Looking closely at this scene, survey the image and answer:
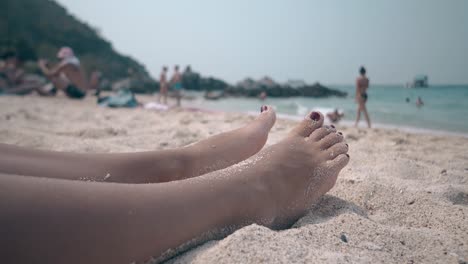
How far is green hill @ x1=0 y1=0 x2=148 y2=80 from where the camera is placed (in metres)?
22.3

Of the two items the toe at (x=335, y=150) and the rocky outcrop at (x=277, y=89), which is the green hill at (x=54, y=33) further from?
the toe at (x=335, y=150)

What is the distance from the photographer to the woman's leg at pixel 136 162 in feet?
3.47

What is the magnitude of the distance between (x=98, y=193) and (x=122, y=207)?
7 centimetres

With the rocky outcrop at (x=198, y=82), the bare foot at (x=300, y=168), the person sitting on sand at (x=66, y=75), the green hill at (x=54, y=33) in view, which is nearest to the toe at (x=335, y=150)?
the bare foot at (x=300, y=168)

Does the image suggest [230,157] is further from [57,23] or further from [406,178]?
[57,23]

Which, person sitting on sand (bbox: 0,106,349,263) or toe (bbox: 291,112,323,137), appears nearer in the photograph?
person sitting on sand (bbox: 0,106,349,263)

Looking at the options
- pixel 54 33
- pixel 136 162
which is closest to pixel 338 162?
pixel 136 162

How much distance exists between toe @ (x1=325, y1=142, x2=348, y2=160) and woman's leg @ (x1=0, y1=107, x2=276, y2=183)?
36cm

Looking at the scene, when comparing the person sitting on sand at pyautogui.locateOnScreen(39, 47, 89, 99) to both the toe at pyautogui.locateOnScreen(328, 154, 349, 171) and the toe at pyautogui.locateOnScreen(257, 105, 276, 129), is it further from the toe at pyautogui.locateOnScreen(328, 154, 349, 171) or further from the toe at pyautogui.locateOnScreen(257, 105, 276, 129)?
the toe at pyautogui.locateOnScreen(328, 154, 349, 171)

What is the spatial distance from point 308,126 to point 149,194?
1.01 metres

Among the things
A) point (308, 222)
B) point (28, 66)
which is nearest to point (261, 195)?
point (308, 222)

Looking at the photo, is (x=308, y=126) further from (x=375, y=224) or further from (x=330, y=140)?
(x=375, y=224)

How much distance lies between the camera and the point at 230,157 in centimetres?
154

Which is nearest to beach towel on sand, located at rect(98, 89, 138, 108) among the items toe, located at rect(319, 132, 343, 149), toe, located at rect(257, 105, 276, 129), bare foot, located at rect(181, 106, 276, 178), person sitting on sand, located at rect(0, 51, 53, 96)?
person sitting on sand, located at rect(0, 51, 53, 96)
